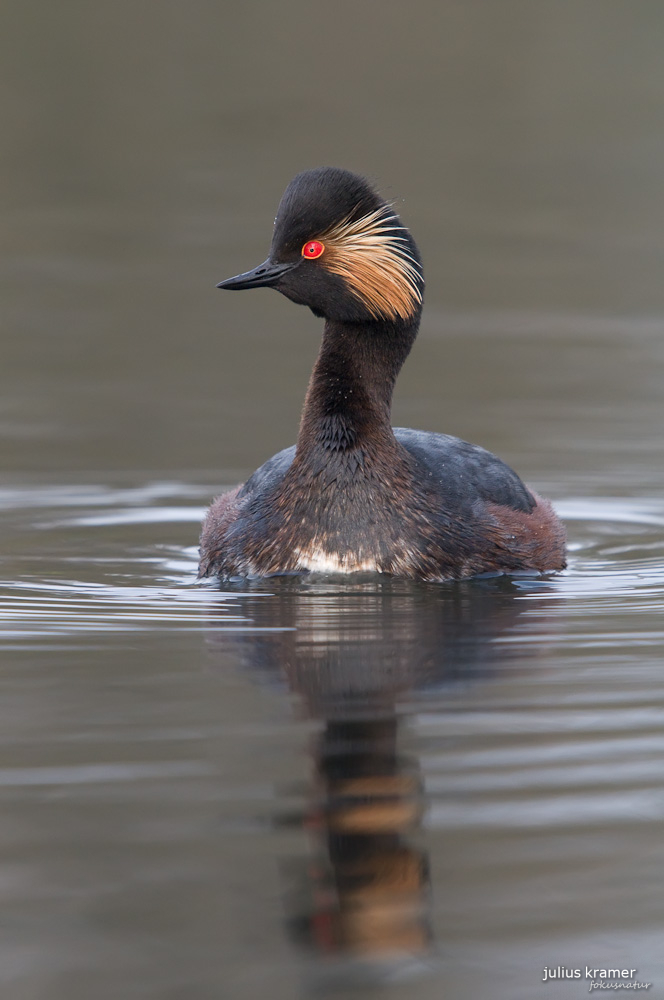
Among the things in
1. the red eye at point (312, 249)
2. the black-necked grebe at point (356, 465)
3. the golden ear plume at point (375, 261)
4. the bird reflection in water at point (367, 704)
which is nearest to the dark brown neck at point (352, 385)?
the black-necked grebe at point (356, 465)

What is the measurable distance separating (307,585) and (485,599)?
3.11 ft

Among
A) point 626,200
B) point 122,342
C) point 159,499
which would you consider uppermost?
point 626,200

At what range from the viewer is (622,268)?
19.9 m

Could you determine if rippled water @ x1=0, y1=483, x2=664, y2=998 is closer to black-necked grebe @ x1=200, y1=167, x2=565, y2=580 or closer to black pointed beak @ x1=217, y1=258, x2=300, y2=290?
black-necked grebe @ x1=200, y1=167, x2=565, y2=580

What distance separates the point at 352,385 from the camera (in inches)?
353

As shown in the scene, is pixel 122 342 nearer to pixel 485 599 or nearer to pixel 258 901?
pixel 485 599

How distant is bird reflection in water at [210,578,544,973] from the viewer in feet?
13.7

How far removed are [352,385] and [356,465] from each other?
1.67ft

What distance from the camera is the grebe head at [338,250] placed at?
8.58 m

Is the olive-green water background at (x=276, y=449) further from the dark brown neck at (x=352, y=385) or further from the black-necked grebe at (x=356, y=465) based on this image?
the dark brown neck at (x=352, y=385)

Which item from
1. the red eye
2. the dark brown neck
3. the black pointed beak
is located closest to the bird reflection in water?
the dark brown neck

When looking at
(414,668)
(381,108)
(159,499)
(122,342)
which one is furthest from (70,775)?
(381,108)

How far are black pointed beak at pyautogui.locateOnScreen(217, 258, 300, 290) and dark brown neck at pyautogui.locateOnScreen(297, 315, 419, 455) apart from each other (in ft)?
1.55

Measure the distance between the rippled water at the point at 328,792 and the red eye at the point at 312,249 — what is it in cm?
187
